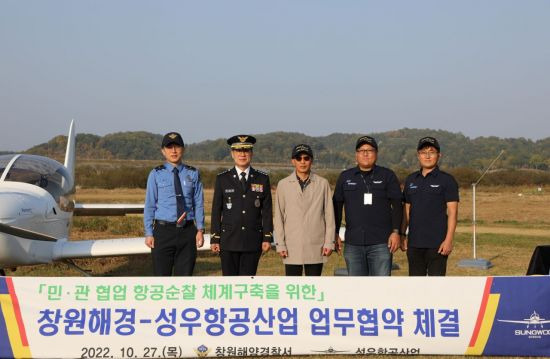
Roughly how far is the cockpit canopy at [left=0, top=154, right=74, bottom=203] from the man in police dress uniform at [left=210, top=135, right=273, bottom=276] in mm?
3412

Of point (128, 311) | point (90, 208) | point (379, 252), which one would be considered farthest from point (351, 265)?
point (90, 208)

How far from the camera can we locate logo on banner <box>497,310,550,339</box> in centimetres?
437

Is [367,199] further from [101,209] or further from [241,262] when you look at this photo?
[101,209]

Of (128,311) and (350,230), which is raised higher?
(350,230)

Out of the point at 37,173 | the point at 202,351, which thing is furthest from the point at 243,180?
the point at 37,173

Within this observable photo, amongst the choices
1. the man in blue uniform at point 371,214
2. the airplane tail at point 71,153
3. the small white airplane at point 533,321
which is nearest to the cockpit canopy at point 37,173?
the airplane tail at point 71,153

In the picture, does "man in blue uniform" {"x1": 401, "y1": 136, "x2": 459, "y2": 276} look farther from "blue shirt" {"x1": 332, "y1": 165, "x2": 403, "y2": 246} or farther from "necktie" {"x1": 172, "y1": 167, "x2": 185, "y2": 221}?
"necktie" {"x1": 172, "y1": 167, "x2": 185, "y2": 221}

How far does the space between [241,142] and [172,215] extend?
0.93m

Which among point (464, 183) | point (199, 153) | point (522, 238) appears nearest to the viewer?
point (522, 238)

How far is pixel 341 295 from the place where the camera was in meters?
4.46

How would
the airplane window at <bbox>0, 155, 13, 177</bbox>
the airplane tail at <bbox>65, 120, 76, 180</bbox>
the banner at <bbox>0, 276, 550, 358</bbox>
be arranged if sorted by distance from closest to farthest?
the banner at <bbox>0, 276, 550, 358</bbox>, the airplane window at <bbox>0, 155, 13, 177</bbox>, the airplane tail at <bbox>65, 120, 76, 180</bbox>

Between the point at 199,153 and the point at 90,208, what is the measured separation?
178 metres

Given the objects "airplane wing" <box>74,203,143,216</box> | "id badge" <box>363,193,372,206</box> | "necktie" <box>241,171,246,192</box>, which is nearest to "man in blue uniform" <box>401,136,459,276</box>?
"id badge" <box>363,193,372,206</box>

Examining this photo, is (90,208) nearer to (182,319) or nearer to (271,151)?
(182,319)
